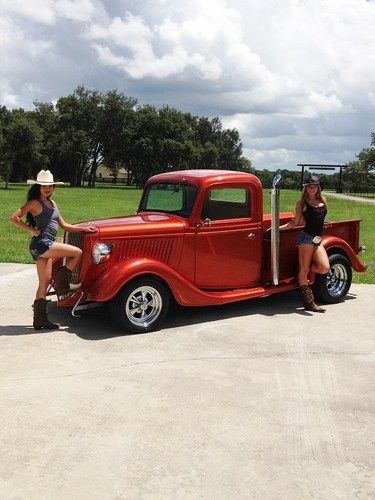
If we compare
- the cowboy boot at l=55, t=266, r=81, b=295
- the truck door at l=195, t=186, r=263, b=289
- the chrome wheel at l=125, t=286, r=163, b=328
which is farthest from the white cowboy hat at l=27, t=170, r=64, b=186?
the truck door at l=195, t=186, r=263, b=289

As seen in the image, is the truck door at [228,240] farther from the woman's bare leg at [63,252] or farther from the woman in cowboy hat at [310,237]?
the woman's bare leg at [63,252]

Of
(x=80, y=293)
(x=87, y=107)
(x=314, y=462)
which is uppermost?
(x=87, y=107)

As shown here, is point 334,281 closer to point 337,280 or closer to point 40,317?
point 337,280

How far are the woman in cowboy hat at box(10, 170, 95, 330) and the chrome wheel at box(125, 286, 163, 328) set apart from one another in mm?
639

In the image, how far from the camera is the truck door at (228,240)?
6.33 metres

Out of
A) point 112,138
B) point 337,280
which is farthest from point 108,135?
point 337,280

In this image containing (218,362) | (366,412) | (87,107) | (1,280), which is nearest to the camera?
(366,412)

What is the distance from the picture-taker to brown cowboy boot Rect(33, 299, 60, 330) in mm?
5812

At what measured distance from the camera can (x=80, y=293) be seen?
5.81 metres

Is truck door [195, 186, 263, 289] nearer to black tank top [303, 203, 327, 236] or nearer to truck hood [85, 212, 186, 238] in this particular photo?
truck hood [85, 212, 186, 238]

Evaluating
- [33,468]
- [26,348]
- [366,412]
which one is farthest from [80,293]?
[366,412]

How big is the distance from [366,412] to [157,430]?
1555mm

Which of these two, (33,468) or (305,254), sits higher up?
(305,254)

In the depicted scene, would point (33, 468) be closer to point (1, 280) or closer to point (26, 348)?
point (26, 348)
